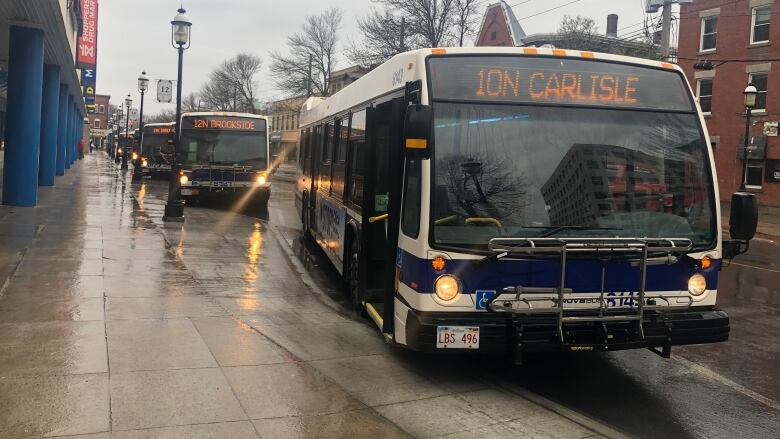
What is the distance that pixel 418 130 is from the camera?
495 centimetres

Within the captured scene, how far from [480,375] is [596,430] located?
140 cm

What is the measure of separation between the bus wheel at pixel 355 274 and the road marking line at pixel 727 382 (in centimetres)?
339

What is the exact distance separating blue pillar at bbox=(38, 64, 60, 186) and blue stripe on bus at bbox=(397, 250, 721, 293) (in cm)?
2127

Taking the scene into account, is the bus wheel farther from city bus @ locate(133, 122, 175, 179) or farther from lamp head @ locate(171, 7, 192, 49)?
city bus @ locate(133, 122, 175, 179)

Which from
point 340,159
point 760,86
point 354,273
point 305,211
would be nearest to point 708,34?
point 760,86

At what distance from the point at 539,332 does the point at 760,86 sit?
3036 centimetres

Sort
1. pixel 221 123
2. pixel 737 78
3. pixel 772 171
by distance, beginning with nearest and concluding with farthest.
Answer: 1. pixel 221 123
2. pixel 772 171
3. pixel 737 78

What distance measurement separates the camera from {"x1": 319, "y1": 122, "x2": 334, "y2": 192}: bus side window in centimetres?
1010

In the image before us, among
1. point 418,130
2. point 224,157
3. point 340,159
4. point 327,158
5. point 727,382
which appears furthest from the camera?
point 224,157

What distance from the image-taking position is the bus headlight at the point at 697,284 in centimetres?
551

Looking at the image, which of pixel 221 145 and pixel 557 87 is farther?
pixel 221 145

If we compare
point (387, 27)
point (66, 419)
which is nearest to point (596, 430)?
point (66, 419)

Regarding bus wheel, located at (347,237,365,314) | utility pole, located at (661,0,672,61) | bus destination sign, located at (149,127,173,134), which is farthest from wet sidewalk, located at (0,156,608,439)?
bus destination sign, located at (149,127,173,134)

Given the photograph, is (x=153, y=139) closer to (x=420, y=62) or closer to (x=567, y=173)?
(x=420, y=62)
